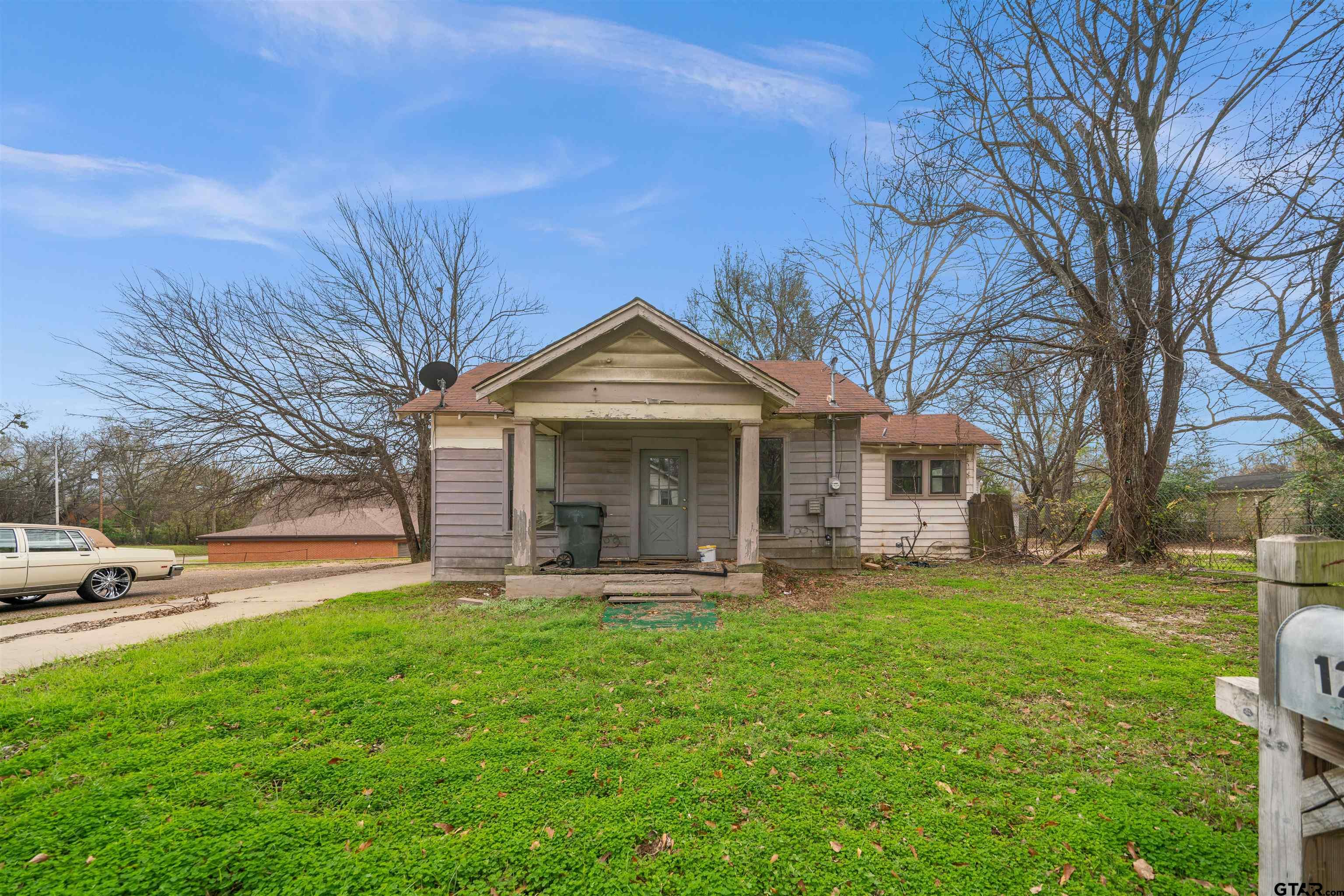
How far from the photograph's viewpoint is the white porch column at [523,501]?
805 centimetres

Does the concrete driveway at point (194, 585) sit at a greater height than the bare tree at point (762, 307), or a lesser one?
lesser

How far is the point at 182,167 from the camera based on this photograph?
12.5 meters

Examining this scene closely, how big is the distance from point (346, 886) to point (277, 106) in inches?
568

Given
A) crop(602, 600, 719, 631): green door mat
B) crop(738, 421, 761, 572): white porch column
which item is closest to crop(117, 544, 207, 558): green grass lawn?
crop(602, 600, 719, 631): green door mat

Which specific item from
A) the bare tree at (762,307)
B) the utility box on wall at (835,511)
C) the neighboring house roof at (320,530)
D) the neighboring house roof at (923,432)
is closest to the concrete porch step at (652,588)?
the utility box on wall at (835,511)

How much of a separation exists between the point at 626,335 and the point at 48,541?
9.47m

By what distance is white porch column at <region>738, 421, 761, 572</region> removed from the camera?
8.13 metres

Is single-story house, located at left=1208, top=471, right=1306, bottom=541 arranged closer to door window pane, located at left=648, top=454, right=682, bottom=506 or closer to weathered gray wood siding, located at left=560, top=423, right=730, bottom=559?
weathered gray wood siding, located at left=560, top=423, right=730, bottom=559

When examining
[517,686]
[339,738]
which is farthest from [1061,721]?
[339,738]

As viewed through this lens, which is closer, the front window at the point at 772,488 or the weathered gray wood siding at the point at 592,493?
the weathered gray wood siding at the point at 592,493

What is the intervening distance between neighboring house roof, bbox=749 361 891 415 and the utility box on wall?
5.26 feet

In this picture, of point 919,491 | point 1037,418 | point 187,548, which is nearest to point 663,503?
point 919,491

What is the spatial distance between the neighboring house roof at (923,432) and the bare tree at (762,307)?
6.19m

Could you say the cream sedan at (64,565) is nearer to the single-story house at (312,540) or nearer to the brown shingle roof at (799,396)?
the brown shingle roof at (799,396)
